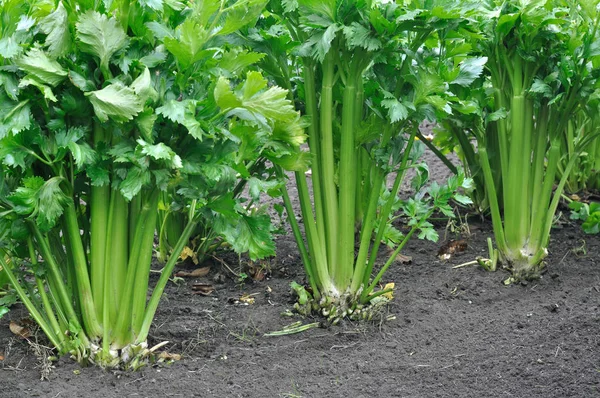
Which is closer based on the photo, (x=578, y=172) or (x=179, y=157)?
(x=179, y=157)

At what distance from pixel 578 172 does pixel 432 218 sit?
1.33 meters

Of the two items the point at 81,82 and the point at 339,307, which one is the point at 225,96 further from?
the point at 339,307

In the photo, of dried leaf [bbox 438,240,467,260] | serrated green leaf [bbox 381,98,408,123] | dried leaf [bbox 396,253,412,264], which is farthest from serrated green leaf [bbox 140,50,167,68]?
dried leaf [bbox 438,240,467,260]

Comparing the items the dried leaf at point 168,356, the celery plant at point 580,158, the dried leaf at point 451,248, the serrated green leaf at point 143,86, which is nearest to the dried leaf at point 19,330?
the dried leaf at point 168,356

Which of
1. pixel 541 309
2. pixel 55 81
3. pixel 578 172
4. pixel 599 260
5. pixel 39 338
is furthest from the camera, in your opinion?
pixel 578 172

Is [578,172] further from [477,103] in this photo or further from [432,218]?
[477,103]

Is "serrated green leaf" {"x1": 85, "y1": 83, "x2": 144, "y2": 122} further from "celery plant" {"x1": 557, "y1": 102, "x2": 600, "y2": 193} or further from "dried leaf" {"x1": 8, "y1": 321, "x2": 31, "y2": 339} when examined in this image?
"celery plant" {"x1": 557, "y1": 102, "x2": 600, "y2": 193}

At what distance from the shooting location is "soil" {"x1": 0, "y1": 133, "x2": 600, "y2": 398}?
→ 326cm

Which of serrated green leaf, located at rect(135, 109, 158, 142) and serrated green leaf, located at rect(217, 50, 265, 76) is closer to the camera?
serrated green leaf, located at rect(135, 109, 158, 142)

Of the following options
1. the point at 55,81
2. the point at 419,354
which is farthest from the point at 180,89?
the point at 419,354

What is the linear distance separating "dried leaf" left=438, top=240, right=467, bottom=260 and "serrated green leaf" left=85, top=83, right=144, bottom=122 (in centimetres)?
242

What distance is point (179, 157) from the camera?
2957 millimetres

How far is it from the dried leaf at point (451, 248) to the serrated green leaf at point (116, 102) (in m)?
2.42

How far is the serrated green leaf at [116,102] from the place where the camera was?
2802mm
